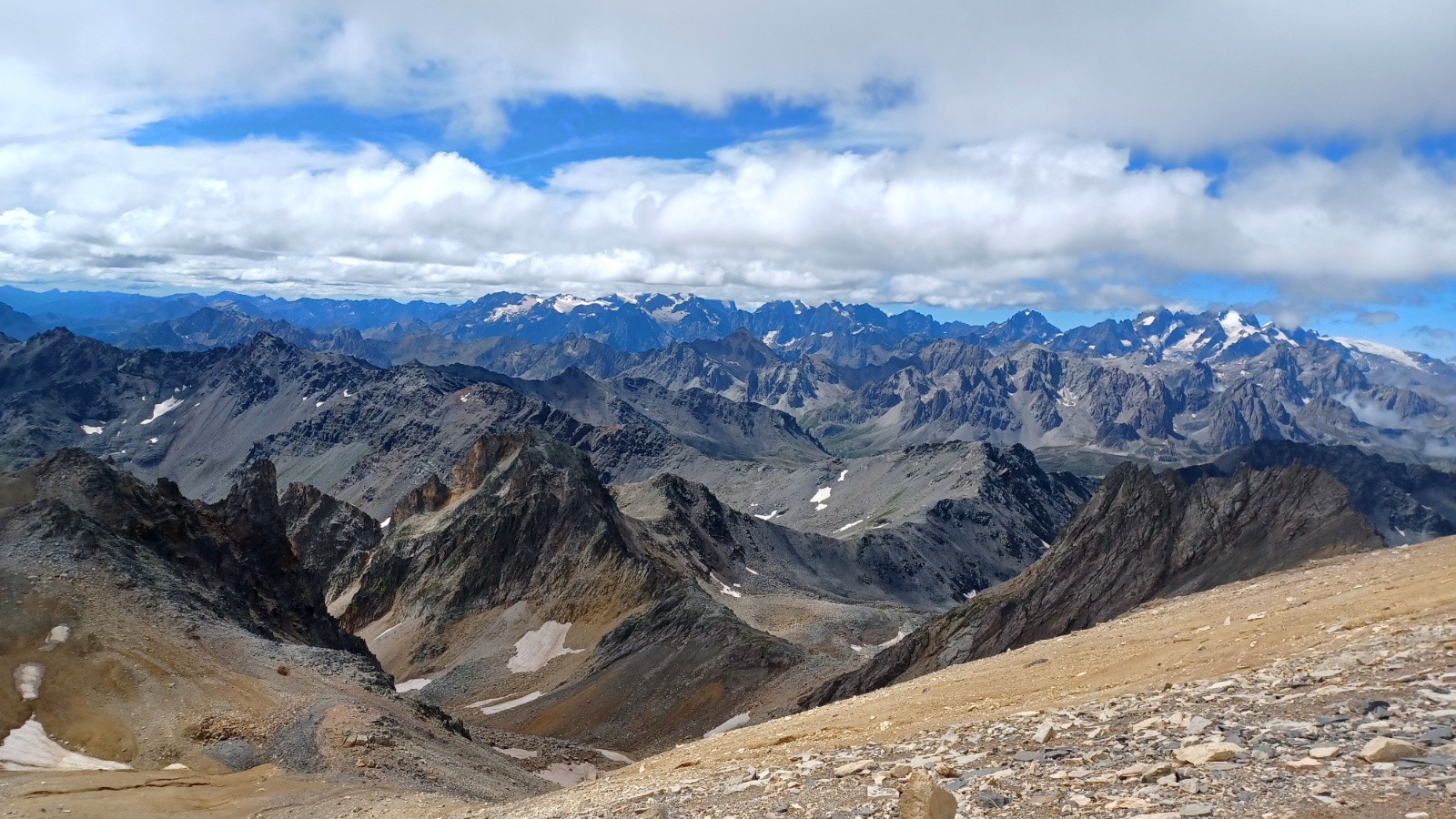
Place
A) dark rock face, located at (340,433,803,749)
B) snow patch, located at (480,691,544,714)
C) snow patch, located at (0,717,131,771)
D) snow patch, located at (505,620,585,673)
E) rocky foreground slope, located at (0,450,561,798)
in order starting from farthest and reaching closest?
1. snow patch, located at (505,620,585,673)
2. snow patch, located at (480,691,544,714)
3. dark rock face, located at (340,433,803,749)
4. rocky foreground slope, located at (0,450,561,798)
5. snow patch, located at (0,717,131,771)

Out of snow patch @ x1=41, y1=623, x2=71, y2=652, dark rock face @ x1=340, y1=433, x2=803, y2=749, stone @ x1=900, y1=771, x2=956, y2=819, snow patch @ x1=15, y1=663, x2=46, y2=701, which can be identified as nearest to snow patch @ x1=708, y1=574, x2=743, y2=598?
dark rock face @ x1=340, y1=433, x2=803, y2=749

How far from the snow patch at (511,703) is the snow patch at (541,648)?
8.37 meters

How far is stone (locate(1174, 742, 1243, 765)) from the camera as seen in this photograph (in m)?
16.9

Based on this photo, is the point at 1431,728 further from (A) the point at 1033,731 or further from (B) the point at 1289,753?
(A) the point at 1033,731

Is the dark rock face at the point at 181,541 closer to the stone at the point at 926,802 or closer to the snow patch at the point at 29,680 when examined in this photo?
the snow patch at the point at 29,680

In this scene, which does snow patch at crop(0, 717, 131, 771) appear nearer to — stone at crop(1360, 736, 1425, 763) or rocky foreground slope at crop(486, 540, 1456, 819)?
A: rocky foreground slope at crop(486, 540, 1456, 819)

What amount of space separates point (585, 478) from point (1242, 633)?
464ft

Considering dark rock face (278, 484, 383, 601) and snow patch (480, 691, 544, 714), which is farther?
dark rock face (278, 484, 383, 601)

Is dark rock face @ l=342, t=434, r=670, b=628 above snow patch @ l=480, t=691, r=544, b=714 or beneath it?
above

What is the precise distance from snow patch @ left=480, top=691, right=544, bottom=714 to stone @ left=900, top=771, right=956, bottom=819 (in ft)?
331

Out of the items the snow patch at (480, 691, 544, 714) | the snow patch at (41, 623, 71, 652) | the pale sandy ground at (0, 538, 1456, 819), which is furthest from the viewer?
the snow patch at (480, 691, 544, 714)

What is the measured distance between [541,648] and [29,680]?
263 ft

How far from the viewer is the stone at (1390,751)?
15430 mm

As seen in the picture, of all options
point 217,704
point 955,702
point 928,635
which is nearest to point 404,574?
point 928,635
